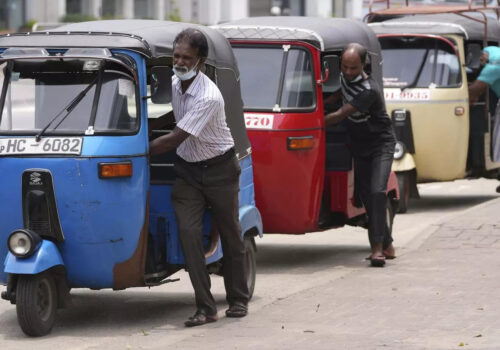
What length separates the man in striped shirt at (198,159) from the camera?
884cm

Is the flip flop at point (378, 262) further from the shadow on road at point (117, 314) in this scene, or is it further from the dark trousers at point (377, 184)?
the shadow on road at point (117, 314)

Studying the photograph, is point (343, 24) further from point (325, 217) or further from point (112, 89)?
point (112, 89)

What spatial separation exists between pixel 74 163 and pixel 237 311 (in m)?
1.55

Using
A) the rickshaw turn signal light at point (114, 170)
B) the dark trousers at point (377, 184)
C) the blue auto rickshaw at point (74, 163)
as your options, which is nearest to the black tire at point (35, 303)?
the blue auto rickshaw at point (74, 163)

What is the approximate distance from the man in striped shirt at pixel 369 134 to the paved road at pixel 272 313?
16.2 inches

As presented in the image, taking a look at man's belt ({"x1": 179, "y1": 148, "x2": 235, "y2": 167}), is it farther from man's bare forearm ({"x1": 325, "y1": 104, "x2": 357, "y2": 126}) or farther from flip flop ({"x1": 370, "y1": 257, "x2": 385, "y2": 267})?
flip flop ({"x1": 370, "y1": 257, "x2": 385, "y2": 267})

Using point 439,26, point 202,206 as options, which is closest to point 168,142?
point 202,206

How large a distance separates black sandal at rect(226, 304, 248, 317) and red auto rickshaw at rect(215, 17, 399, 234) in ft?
8.65

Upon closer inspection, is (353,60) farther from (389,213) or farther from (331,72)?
(389,213)

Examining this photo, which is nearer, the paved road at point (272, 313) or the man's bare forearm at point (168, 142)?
the paved road at point (272, 313)

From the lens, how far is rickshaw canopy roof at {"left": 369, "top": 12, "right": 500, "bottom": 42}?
1738 centimetres

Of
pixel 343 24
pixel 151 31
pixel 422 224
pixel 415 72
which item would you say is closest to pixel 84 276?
pixel 151 31

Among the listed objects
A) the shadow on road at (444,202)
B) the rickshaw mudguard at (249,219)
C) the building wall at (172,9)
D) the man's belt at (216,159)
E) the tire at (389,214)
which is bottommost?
the building wall at (172,9)

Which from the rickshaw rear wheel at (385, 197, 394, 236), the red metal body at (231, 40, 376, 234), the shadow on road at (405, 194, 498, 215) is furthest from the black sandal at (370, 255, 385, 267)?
the shadow on road at (405, 194, 498, 215)
